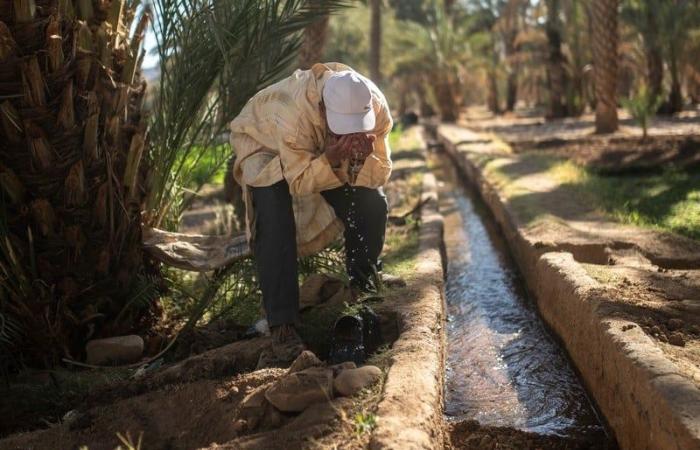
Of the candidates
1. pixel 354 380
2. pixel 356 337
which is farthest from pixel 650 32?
pixel 354 380

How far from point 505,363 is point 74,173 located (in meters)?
2.48

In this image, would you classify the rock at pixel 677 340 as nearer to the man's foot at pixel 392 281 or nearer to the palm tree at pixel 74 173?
the man's foot at pixel 392 281

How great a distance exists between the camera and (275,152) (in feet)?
12.9

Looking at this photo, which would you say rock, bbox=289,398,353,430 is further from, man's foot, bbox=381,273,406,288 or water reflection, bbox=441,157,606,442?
man's foot, bbox=381,273,406,288

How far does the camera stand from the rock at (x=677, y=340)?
3.41 metres

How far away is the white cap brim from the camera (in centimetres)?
358

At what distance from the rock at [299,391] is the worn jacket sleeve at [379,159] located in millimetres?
1289

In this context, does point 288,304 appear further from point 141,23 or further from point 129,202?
point 141,23

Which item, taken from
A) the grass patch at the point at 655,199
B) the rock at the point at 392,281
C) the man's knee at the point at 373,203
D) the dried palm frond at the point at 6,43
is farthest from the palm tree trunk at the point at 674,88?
the dried palm frond at the point at 6,43

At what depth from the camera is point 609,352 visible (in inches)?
137

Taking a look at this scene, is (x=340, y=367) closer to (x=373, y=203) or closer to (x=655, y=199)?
(x=373, y=203)

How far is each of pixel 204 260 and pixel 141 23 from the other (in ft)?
4.48

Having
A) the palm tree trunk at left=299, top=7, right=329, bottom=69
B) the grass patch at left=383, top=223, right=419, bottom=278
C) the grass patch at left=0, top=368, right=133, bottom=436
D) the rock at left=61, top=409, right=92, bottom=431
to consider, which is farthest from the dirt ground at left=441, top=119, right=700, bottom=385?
the palm tree trunk at left=299, top=7, right=329, bottom=69

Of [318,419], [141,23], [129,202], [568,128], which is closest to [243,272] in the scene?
[129,202]
